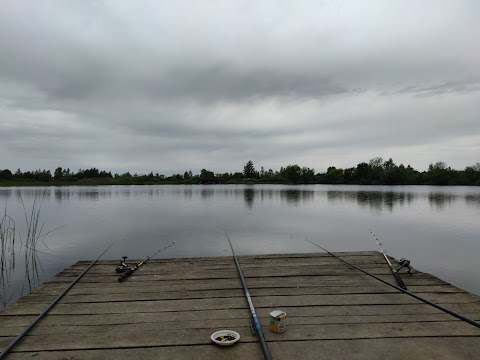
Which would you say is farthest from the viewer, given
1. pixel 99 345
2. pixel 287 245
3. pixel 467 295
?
pixel 287 245

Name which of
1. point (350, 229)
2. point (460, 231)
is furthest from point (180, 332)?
point (460, 231)

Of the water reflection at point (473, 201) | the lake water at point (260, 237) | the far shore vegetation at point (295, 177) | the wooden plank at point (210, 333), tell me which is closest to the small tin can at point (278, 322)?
the wooden plank at point (210, 333)

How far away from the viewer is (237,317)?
361 cm

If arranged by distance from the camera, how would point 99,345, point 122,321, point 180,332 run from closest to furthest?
point 99,345, point 180,332, point 122,321

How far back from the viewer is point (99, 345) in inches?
119

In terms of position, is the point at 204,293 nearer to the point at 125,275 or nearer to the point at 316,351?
the point at 125,275

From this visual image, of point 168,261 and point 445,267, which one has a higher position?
point 168,261

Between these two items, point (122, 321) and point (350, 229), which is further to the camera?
point (350, 229)

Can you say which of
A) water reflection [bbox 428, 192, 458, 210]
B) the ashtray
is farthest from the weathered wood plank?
water reflection [bbox 428, 192, 458, 210]

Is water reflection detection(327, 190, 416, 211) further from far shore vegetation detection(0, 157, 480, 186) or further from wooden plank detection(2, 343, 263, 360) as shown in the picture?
far shore vegetation detection(0, 157, 480, 186)

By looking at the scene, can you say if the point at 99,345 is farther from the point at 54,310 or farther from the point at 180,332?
the point at 54,310

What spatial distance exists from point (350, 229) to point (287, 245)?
558cm

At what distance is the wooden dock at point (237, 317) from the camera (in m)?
2.92

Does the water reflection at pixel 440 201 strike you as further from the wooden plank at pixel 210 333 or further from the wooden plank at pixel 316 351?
the wooden plank at pixel 316 351
